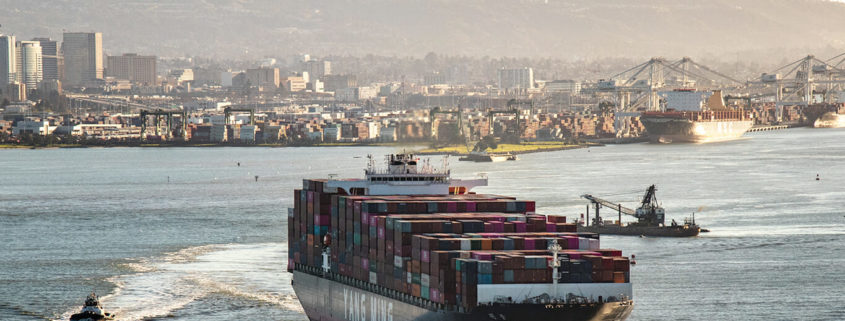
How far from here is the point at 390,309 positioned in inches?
1219

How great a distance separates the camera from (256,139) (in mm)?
162875

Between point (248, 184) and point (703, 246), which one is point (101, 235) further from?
point (248, 184)

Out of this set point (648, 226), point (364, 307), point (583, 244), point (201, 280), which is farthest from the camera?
point (648, 226)

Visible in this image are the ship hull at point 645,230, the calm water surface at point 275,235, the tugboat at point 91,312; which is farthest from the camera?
the ship hull at point 645,230

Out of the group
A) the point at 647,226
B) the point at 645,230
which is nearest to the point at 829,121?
the point at 647,226

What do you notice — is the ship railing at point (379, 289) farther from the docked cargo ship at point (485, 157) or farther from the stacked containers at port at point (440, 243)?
the docked cargo ship at point (485, 157)

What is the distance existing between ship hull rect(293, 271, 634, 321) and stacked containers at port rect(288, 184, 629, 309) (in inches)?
11.4

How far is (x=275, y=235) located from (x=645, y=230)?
39.2 ft

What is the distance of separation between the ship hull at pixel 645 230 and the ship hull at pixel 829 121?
14535 centimetres

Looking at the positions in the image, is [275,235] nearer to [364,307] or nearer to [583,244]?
[364,307]

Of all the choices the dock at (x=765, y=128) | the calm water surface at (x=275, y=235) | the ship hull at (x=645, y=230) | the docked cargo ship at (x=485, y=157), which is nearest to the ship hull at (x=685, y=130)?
the dock at (x=765, y=128)

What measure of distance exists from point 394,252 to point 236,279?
44.4 feet

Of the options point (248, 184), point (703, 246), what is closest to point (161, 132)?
point (248, 184)

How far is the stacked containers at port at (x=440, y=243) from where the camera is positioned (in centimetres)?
2820
